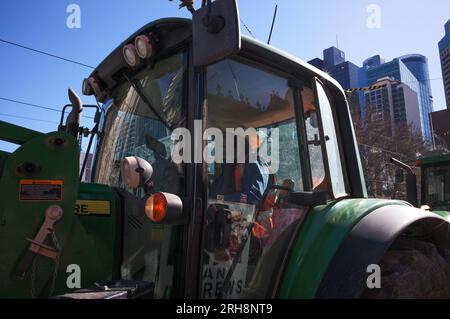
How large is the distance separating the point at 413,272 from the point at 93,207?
76.1 inches

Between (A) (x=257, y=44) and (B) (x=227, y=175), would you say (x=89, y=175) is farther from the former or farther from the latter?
(A) (x=257, y=44)

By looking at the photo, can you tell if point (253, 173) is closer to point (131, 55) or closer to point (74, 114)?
point (131, 55)

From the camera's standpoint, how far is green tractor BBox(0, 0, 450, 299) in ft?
6.39

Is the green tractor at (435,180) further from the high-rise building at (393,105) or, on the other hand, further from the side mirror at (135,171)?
the high-rise building at (393,105)

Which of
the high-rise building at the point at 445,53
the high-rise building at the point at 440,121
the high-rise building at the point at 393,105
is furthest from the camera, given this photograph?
the high-rise building at the point at 440,121

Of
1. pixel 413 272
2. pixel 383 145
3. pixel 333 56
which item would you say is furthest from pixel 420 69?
pixel 413 272

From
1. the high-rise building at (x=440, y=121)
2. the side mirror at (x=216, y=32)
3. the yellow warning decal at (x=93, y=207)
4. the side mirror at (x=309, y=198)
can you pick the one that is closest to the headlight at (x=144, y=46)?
the side mirror at (x=216, y=32)

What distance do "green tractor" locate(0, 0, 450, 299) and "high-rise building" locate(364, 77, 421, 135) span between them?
58.1 ft

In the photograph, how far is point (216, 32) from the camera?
1.75m

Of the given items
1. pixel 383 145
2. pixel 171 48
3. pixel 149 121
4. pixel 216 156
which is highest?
pixel 383 145

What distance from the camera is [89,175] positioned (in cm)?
324

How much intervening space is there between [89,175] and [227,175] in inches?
61.0

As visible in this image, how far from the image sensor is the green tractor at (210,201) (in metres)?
1.95

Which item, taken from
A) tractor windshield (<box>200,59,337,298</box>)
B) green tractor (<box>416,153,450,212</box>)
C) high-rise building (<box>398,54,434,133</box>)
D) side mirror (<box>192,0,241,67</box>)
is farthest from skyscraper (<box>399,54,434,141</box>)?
side mirror (<box>192,0,241,67</box>)
